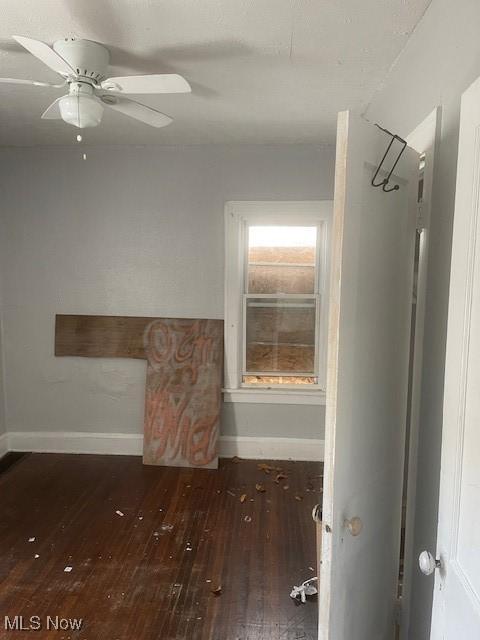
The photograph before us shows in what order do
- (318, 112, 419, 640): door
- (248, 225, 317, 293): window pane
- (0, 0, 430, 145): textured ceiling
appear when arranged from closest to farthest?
(318, 112, 419, 640): door < (0, 0, 430, 145): textured ceiling < (248, 225, 317, 293): window pane

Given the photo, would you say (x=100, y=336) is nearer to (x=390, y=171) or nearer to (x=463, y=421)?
(x=390, y=171)

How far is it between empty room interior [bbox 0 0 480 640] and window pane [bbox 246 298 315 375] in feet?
0.06

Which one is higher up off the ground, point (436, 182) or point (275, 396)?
point (436, 182)

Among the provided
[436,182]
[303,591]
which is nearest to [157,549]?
[303,591]

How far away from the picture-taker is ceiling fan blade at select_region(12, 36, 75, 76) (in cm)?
145

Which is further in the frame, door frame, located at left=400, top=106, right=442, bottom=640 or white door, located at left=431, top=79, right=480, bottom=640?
door frame, located at left=400, top=106, right=442, bottom=640

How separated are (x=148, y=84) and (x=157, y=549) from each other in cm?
242

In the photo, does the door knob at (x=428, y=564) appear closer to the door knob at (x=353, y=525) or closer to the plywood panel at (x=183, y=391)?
the door knob at (x=353, y=525)

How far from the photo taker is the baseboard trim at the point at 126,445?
3553 millimetres

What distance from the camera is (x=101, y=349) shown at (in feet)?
11.6

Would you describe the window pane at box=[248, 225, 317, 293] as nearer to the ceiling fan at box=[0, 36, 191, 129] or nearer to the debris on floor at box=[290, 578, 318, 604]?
the ceiling fan at box=[0, 36, 191, 129]

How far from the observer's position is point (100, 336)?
139 inches

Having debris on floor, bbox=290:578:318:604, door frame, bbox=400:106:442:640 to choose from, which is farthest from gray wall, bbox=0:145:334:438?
door frame, bbox=400:106:442:640

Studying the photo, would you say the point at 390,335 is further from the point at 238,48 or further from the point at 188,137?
the point at 188,137
